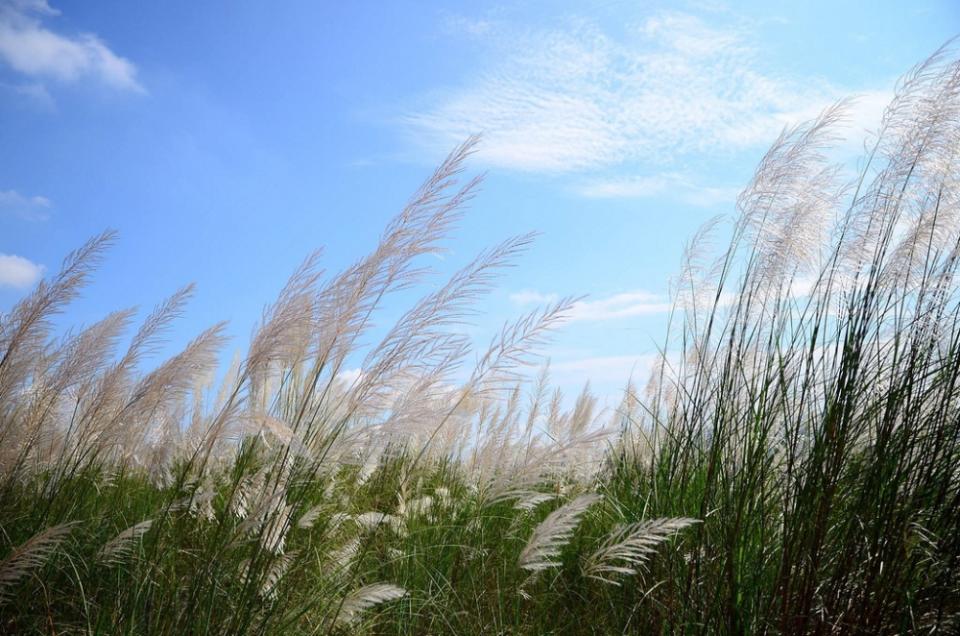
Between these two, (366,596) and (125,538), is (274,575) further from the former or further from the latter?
(125,538)

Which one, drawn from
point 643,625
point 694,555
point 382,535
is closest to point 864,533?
point 694,555

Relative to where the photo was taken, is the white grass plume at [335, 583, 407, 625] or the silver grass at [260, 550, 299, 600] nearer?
the white grass plume at [335, 583, 407, 625]

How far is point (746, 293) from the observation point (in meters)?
2.98

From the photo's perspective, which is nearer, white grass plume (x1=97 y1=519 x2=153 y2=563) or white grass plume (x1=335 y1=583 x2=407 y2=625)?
white grass plume (x1=335 y1=583 x2=407 y2=625)

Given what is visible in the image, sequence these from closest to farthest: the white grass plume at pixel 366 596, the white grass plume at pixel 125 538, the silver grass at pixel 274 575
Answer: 1. the white grass plume at pixel 366 596
2. the silver grass at pixel 274 575
3. the white grass plume at pixel 125 538

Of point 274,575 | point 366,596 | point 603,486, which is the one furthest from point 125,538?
point 603,486

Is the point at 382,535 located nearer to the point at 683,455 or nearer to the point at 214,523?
the point at 214,523

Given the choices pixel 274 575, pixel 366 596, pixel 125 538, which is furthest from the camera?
pixel 125 538

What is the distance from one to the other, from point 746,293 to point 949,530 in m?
1.05

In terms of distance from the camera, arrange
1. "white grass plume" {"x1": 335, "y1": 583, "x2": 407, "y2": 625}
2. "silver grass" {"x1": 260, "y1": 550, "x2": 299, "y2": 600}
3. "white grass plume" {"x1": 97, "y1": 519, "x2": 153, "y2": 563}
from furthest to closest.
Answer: "white grass plume" {"x1": 97, "y1": 519, "x2": 153, "y2": 563}
"silver grass" {"x1": 260, "y1": 550, "x2": 299, "y2": 600}
"white grass plume" {"x1": 335, "y1": 583, "x2": 407, "y2": 625}

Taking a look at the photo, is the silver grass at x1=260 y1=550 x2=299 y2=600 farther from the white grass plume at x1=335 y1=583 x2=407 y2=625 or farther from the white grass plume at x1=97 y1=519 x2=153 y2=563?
the white grass plume at x1=97 y1=519 x2=153 y2=563

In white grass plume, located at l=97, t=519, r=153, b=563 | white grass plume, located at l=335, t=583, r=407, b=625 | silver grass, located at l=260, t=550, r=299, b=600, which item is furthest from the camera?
white grass plume, located at l=97, t=519, r=153, b=563

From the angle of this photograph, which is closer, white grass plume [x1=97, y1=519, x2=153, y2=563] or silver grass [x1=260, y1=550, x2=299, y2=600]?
silver grass [x1=260, y1=550, x2=299, y2=600]

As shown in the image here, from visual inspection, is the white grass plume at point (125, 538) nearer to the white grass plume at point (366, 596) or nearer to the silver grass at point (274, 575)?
the silver grass at point (274, 575)
